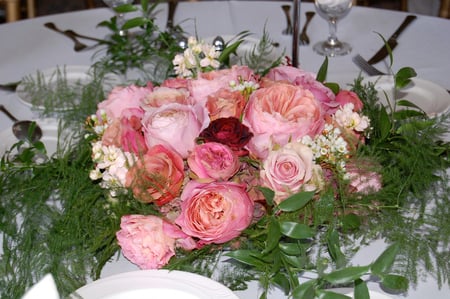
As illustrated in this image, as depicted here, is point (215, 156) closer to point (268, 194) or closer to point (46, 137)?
point (268, 194)

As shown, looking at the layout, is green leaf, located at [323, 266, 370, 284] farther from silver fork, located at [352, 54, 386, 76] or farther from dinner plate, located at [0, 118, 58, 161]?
silver fork, located at [352, 54, 386, 76]

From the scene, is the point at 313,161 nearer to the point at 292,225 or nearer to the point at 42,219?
the point at 292,225

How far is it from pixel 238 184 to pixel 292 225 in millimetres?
117

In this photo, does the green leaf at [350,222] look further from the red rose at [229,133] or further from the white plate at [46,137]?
the white plate at [46,137]

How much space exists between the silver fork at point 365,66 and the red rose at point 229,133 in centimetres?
63

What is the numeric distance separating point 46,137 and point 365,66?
66 centimetres

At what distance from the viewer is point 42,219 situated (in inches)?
41.9

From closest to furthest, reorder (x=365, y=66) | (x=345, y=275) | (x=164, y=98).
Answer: (x=345, y=275), (x=164, y=98), (x=365, y=66)

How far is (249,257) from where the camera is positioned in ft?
2.89

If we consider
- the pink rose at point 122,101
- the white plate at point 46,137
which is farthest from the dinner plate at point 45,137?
the pink rose at point 122,101

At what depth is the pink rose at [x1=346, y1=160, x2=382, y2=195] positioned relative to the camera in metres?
0.97

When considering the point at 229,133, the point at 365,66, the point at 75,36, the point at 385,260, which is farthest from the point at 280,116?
the point at 75,36

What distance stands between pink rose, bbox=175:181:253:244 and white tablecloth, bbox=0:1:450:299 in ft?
2.04

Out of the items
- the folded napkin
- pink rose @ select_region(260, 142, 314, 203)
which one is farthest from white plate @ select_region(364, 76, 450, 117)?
the folded napkin
